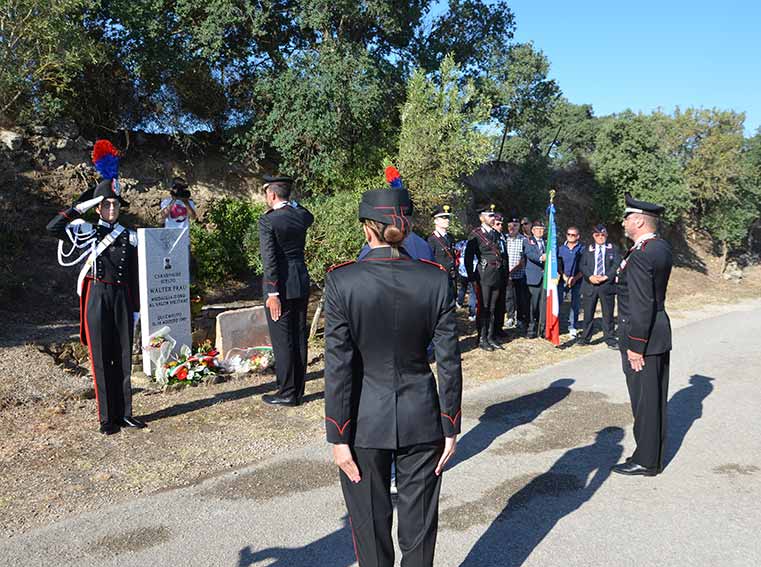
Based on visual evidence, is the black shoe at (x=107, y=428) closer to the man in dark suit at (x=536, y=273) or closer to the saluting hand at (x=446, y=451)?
the saluting hand at (x=446, y=451)

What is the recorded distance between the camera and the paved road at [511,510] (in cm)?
357

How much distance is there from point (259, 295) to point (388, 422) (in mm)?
10616

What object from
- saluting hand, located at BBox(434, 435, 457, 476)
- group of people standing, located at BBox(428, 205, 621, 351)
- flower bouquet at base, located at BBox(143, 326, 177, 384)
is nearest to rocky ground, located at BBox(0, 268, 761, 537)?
flower bouquet at base, located at BBox(143, 326, 177, 384)

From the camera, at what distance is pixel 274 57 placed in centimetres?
1594

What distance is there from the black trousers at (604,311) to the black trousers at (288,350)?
5.64 metres

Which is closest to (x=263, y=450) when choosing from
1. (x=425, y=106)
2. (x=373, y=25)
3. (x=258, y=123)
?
(x=425, y=106)

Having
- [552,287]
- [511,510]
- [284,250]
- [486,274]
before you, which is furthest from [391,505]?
[552,287]

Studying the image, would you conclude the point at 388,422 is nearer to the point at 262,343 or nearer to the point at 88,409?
the point at 88,409

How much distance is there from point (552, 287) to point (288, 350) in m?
5.30

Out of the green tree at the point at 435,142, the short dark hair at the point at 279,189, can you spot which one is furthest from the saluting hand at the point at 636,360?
the green tree at the point at 435,142

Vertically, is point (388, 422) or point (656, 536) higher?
point (388, 422)

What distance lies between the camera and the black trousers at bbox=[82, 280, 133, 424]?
217 inches

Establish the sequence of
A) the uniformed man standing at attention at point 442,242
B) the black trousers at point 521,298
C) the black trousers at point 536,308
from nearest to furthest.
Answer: the uniformed man standing at attention at point 442,242, the black trousers at point 536,308, the black trousers at point 521,298

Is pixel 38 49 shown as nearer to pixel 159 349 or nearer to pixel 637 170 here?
pixel 159 349
